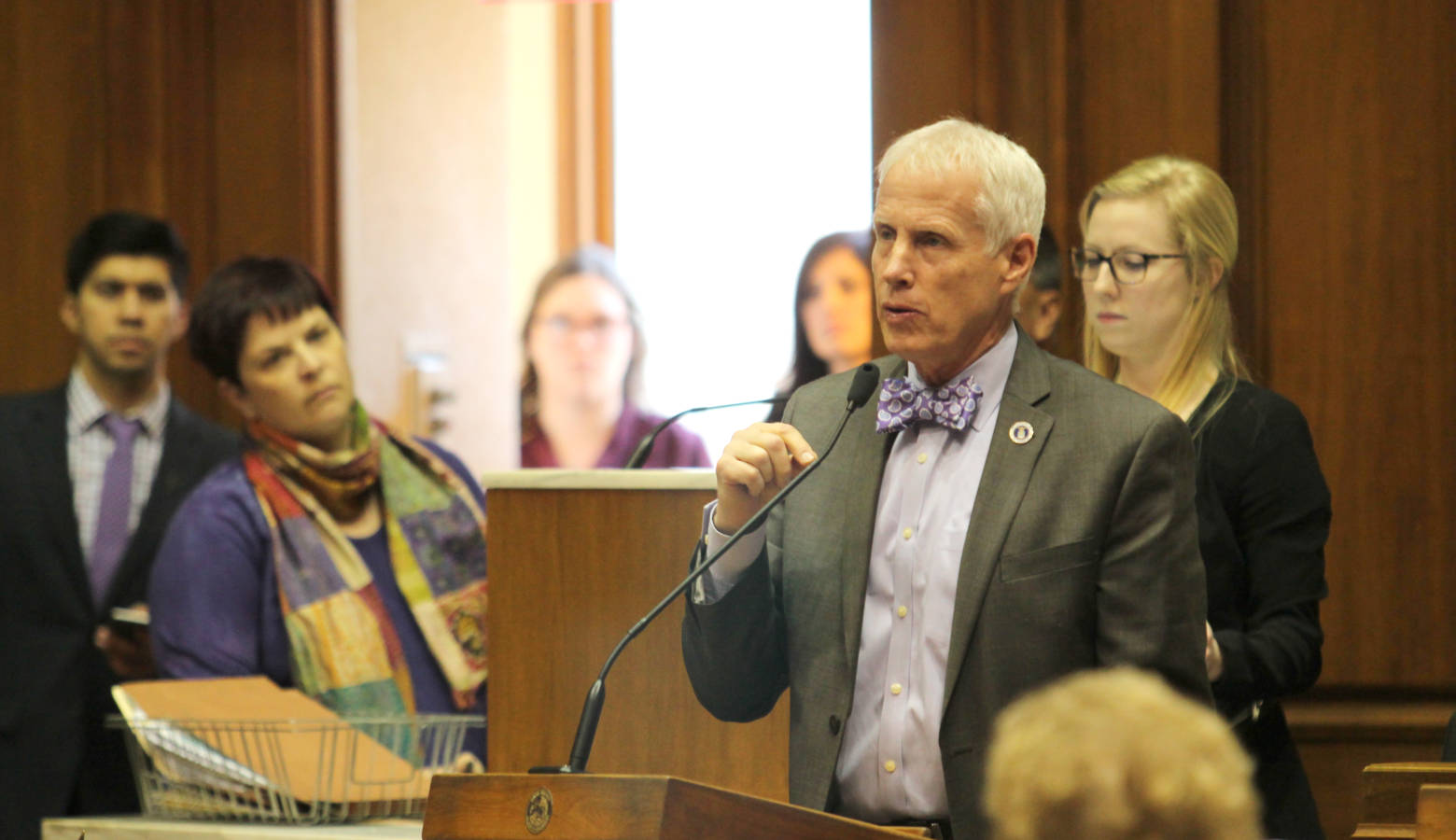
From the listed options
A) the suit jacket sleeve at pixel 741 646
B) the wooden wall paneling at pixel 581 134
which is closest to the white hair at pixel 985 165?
the suit jacket sleeve at pixel 741 646

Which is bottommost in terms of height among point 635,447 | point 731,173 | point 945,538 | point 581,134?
point 635,447

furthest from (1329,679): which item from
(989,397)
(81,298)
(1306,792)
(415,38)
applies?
(415,38)

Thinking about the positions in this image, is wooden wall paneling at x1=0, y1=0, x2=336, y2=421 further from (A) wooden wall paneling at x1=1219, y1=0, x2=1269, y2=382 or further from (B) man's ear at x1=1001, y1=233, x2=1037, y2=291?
(B) man's ear at x1=1001, y1=233, x2=1037, y2=291

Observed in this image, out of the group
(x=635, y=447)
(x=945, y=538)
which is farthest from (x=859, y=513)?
(x=635, y=447)

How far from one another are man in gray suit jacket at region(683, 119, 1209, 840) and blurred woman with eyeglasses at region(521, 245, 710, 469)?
315 centimetres

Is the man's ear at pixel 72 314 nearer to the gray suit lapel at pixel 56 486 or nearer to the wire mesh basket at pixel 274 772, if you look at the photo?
the gray suit lapel at pixel 56 486

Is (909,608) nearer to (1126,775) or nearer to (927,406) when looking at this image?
→ (927,406)

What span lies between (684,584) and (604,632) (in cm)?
59

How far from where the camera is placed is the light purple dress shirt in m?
1.73

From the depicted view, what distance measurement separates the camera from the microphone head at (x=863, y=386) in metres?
1.75

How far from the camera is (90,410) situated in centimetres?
347

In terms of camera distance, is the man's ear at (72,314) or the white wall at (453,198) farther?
the white wall at (453,198)

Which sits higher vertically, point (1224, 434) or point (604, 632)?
point (1224, 434)

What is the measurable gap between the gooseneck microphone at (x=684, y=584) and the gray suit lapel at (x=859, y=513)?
0.04 metres
